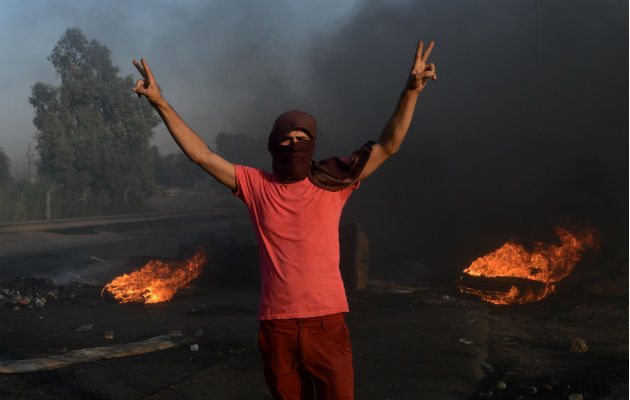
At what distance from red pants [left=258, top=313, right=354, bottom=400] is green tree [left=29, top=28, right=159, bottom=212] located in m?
24.4

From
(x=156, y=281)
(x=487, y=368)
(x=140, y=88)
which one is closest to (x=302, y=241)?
(x=140, y=88)

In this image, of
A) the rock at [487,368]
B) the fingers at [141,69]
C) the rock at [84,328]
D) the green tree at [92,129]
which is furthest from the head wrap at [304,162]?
the green tree at [92,129]

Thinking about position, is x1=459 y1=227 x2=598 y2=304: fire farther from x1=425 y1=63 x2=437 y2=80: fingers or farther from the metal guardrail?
the metal guardrail

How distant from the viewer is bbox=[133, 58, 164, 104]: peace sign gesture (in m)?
2.37

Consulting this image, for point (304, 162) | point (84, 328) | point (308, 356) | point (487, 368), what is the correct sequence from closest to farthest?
point (308, 356) → point (304, 162) → point (487, 368) → point (84, 328)

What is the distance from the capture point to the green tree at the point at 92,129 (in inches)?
939

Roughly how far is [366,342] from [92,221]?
15.5 meters

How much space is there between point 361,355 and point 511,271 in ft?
20.5

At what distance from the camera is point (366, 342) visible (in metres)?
5.93

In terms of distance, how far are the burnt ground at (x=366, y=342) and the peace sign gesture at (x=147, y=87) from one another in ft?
9.41

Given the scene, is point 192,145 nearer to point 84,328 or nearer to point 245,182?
A: point 245,182

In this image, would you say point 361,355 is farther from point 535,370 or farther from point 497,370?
point 535,370

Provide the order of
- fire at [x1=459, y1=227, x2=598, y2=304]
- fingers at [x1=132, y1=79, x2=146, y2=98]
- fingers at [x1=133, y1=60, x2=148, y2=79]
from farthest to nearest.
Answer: fire at [x1=459, y1=227, x2=598, y2=304]
fingers at [x1=133, y1=60, x2=148, y2=79]
fingers at [x1=132, y1=79, x2=146, y2=98]

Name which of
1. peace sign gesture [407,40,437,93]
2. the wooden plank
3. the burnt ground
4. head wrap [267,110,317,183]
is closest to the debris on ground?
the burnt ground
